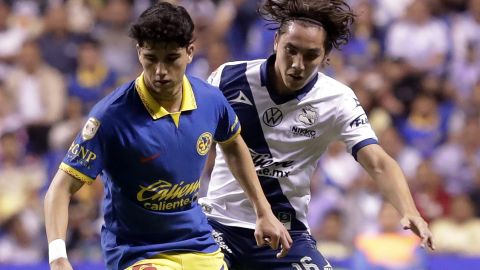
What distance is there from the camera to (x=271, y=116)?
578 centimetres

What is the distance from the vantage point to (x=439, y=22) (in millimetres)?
11883

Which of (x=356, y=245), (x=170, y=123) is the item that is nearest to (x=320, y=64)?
(x=170, y=123)

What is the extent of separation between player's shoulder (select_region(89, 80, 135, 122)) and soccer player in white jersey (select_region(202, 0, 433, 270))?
3.45 feet

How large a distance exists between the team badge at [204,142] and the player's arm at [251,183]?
0.23m

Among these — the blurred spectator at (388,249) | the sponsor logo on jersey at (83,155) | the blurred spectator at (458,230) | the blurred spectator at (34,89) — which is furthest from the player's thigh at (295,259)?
the blurred spectator at (34,89)

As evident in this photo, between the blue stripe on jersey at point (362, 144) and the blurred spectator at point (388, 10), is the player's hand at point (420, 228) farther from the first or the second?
the blurred spectator at point (388, 10)

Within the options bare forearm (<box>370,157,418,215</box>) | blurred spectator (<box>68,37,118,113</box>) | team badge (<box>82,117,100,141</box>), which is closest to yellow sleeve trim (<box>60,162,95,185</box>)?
team badge (<box>82,117,100,141</box>)

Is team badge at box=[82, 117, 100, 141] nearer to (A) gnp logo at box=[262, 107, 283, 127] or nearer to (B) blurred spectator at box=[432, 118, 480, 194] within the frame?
(A) gnp logo at box=[262, 107, 283, 127]

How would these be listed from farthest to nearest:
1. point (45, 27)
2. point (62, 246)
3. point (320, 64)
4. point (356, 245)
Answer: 1. point (45, 27)
2. point (356, 245)
3. point (320, 64)
4. point (62, 246)

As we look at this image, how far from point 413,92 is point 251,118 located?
19.2 ft

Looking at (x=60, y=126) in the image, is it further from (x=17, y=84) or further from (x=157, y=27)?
(x=157, y=27)

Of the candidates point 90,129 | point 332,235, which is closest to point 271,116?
point 90,129

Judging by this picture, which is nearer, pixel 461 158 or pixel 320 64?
pixel 320 64

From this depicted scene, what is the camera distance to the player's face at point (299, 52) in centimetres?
548
